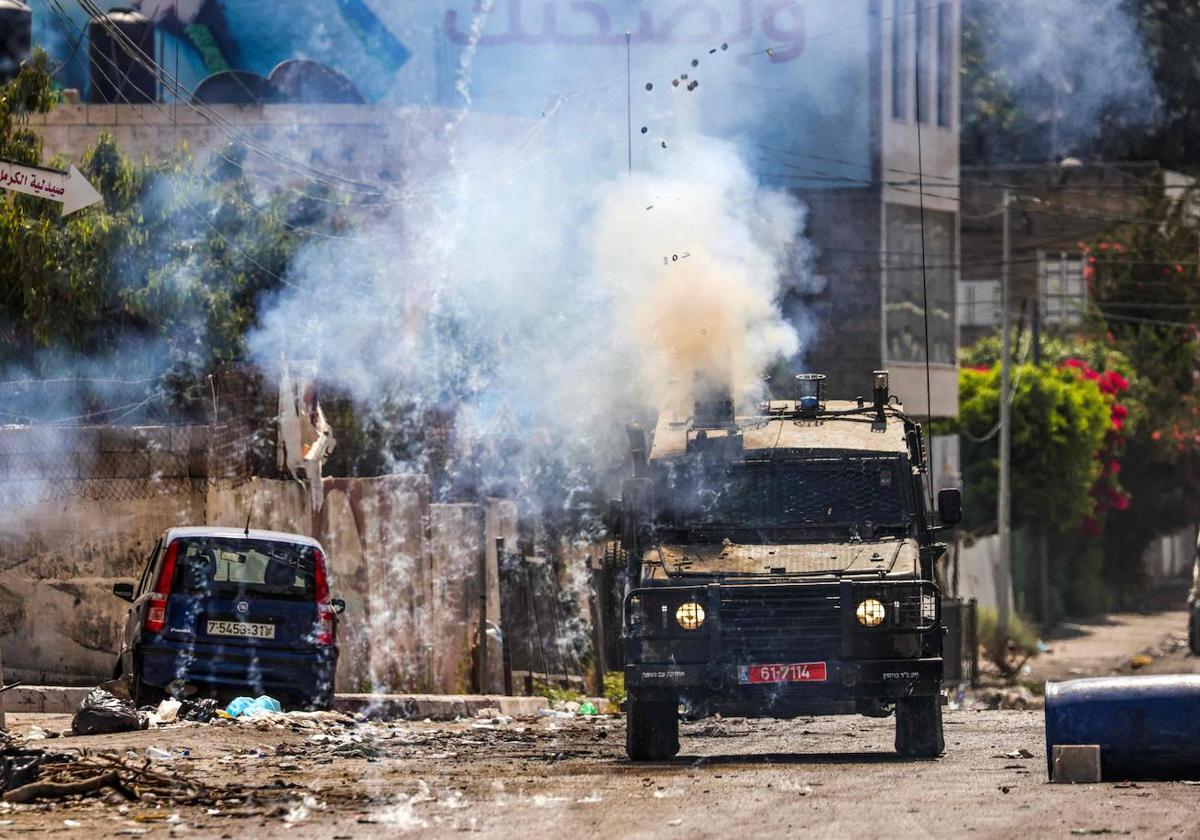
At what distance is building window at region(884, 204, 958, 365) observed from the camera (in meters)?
31.5

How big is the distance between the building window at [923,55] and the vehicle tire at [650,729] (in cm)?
1585

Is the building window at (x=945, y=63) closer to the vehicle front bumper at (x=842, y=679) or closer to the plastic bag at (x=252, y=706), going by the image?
the plastic bag at (x=252, y=706)

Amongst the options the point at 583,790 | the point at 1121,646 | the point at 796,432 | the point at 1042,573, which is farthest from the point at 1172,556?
the point at 583,790

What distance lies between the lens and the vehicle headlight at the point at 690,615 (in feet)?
39.1

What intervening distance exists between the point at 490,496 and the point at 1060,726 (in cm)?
1239

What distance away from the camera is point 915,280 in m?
32.3

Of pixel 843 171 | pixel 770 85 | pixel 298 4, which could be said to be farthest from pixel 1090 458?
pixel 298 4

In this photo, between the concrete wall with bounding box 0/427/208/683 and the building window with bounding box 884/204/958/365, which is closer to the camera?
the concrete wall with bounding box 0/427/208/683

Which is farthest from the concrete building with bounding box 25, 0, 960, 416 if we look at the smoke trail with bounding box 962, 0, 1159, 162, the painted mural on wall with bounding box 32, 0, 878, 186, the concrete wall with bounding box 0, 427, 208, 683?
the concrete wall with bounding box 0, 427, 208, 683

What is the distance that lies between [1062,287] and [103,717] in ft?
149

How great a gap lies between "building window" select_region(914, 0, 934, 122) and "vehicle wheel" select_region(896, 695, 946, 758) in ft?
51.2

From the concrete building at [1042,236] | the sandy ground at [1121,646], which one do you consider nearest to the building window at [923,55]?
the sandy ground at [1121,646]

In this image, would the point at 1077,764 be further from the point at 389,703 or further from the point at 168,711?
the point at 389,703

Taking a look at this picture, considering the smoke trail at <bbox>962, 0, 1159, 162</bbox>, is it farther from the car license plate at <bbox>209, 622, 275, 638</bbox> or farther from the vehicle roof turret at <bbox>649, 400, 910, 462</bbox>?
the car license plate at <bbox>209, 622, 275, 638</bbox>
